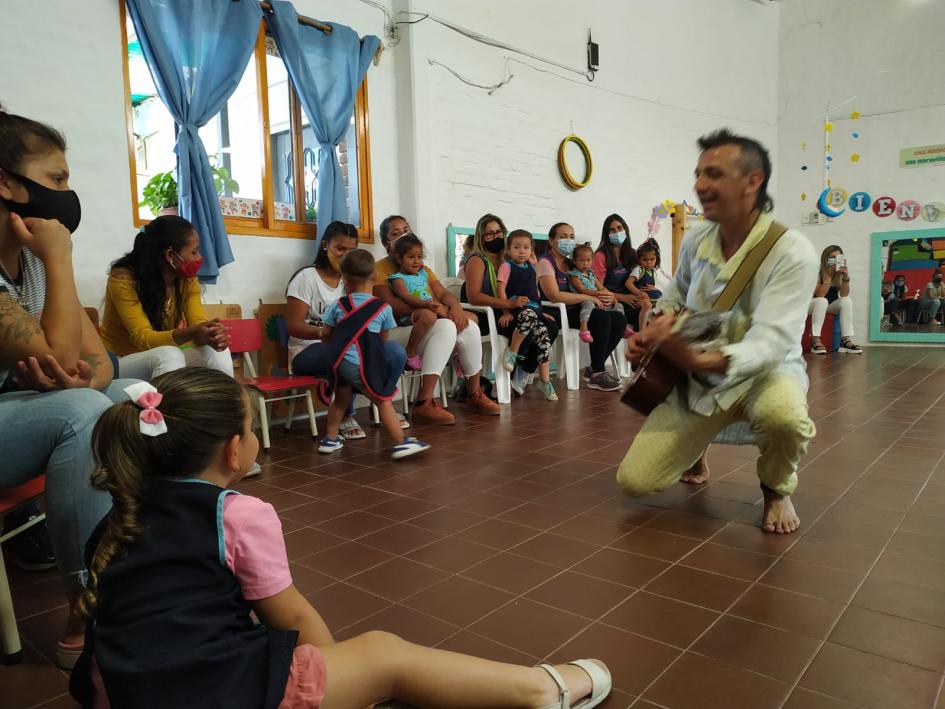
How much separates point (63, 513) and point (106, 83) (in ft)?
9.68

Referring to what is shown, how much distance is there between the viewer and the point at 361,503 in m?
2.63

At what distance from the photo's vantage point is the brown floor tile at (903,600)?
1.63 m

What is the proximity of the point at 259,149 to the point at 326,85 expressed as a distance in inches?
25.6

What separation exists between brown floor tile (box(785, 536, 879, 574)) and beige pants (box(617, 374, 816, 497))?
0.21 metres

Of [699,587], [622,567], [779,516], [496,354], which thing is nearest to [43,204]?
[622,567]

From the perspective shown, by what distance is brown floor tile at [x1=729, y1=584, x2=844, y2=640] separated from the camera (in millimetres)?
1587

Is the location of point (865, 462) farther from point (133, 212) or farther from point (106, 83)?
point (106, 83)

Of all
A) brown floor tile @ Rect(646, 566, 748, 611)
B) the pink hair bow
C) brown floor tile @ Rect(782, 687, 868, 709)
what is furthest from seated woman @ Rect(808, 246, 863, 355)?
the pink hair bow

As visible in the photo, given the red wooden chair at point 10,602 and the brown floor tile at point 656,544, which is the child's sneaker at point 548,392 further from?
the red wooden chair at point 10,602

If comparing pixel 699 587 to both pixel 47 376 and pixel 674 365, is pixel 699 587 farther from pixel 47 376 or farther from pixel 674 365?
pixel 47 376

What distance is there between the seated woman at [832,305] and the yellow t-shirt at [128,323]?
23.4 ft

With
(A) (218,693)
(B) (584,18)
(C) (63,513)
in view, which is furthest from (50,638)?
(B) (584,18)

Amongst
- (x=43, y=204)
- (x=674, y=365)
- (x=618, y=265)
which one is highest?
(x=43, y=204)

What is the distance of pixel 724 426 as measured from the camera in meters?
2.37
